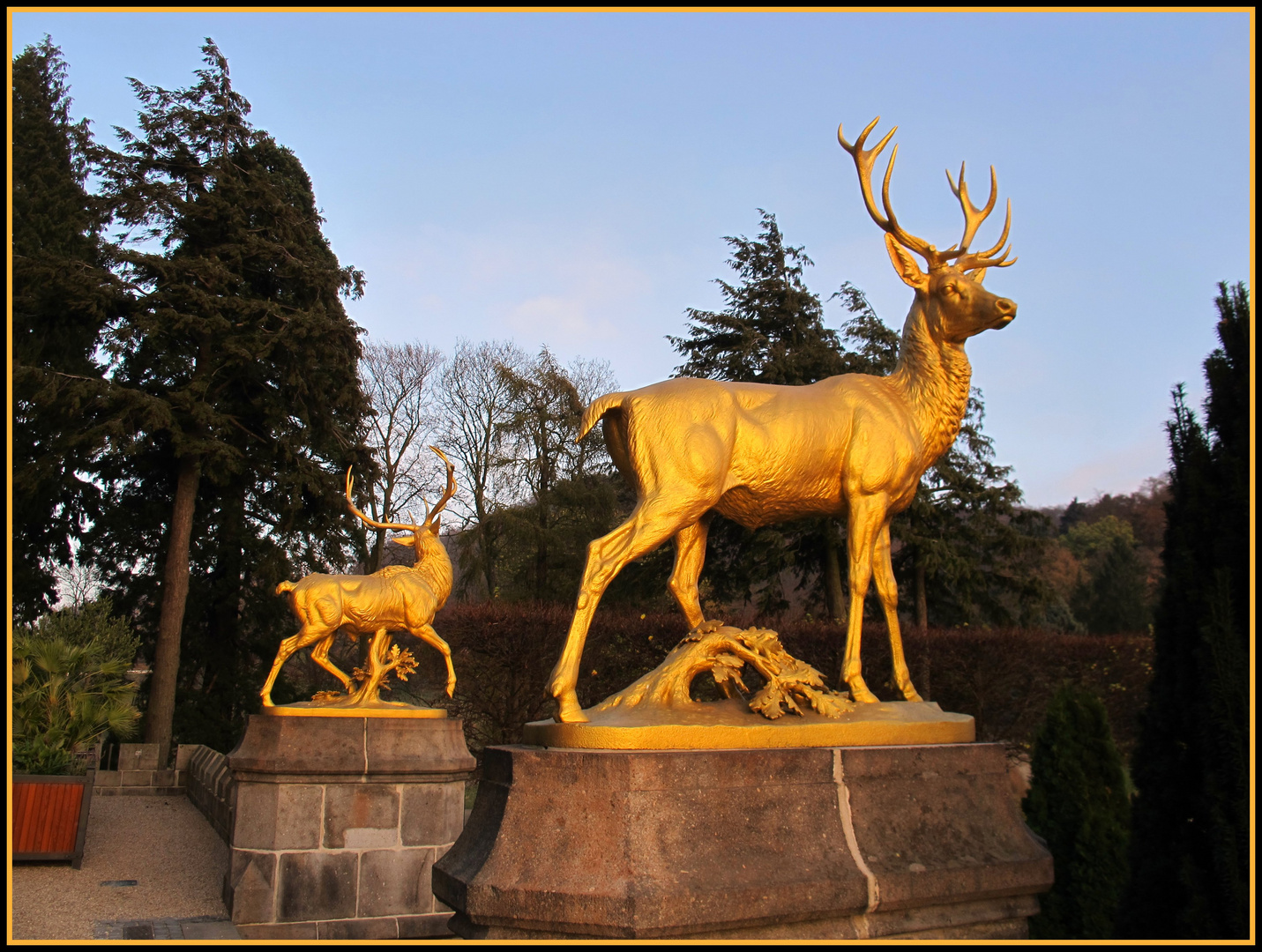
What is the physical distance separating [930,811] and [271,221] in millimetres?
18128

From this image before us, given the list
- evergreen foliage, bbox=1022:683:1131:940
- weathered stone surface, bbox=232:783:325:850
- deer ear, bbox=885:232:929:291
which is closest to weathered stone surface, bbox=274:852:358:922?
weathered stone surface, bbox=232:783:325:850

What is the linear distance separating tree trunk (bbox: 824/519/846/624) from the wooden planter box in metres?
11.5

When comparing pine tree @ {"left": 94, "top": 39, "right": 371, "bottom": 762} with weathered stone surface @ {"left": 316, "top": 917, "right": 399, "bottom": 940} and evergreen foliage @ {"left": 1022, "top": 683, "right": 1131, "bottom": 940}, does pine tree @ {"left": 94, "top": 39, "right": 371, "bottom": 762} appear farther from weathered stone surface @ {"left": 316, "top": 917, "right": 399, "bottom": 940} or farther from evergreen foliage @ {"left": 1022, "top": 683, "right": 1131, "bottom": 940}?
evergreen foliage @ {"left": 1022, "top": 683, "right": 1131, "bottom": 940}

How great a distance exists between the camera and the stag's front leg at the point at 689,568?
373 cm

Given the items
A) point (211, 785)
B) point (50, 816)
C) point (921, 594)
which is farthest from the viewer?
point (921, 594)

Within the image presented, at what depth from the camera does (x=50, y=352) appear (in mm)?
17781

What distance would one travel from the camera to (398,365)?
25188 millimetres

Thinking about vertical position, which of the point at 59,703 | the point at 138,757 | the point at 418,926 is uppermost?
the point at 59,703

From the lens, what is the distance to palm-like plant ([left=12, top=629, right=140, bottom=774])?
910 centimetres

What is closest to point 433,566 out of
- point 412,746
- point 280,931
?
point 412,746

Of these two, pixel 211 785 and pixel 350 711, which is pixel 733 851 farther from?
pixel 211 785

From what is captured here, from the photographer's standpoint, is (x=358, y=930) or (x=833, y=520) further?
(x=833, y=520)

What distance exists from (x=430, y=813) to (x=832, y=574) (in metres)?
10.6

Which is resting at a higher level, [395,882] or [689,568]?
[689,568]
